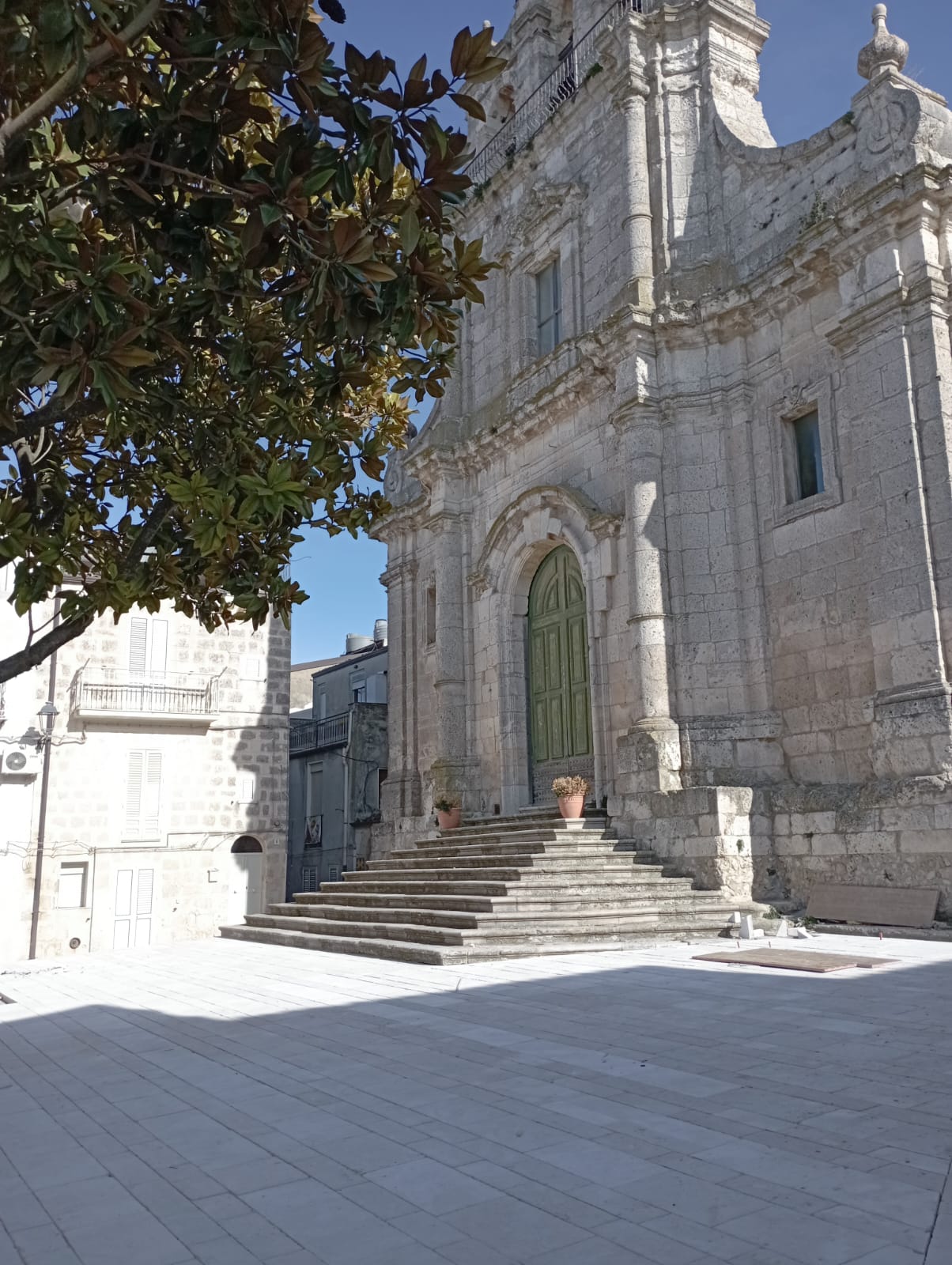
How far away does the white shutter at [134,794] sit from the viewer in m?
21.7

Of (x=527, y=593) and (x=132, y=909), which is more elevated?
(x=527, y=593)

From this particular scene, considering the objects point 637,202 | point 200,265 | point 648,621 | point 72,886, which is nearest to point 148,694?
point 72,886

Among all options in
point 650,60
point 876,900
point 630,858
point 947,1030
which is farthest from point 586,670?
point 947,1030

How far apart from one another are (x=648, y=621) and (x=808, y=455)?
2.85 meters

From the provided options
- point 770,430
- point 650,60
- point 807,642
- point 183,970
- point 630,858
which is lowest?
point 183,970

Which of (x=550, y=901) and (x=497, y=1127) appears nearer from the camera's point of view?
(x=497, y=1127)

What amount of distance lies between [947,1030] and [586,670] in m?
10.1

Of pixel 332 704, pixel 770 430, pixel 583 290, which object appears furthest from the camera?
pixel 332 704

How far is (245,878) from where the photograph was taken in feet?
74.6

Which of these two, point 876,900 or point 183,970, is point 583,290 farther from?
point 183,970

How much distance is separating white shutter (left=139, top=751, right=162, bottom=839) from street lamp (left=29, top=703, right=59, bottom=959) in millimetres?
1933

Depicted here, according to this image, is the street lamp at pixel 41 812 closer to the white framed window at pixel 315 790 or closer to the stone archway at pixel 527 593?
the white framed window at pixel 315 790

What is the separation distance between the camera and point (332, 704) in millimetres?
31156

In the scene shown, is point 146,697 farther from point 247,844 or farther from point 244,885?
point 244,885
